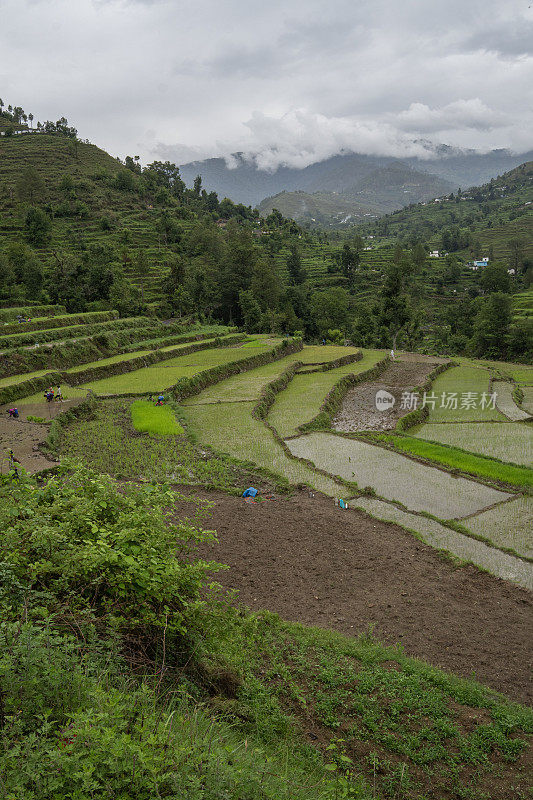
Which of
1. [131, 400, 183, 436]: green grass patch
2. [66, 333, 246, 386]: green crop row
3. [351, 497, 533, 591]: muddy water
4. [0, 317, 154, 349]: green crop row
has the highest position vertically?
[0, 317, 154, 349]: green crop row

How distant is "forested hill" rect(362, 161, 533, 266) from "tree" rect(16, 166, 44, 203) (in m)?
77.1

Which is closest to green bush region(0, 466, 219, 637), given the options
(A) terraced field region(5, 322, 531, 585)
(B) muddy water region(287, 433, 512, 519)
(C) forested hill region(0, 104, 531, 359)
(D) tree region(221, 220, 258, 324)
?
(A) terraced field region(5, 322, 531, 585)

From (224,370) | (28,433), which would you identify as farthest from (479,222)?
(28,433)

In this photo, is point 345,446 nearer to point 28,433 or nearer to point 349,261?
point 28,433

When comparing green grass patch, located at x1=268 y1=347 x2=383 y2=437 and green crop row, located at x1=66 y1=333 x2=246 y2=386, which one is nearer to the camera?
green grass patch, located at x1=268 y1=347 x2=383 y2=437

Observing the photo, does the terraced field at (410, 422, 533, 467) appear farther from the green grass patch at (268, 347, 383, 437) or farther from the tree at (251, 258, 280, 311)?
the tree at (251, 258, 280, 311)

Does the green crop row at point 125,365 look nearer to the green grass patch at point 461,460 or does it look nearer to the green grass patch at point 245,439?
the green grass patch at point 245,439

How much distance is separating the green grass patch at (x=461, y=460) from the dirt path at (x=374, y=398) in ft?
6.29

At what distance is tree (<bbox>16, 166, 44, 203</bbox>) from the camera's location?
6019 centimetres

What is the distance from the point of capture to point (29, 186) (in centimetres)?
6038

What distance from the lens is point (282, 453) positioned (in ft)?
48.4

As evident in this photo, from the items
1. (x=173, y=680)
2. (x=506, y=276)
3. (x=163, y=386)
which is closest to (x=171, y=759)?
(x=173, y=680)

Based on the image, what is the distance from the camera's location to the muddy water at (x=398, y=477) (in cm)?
1159

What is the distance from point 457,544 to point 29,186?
71856 mm
